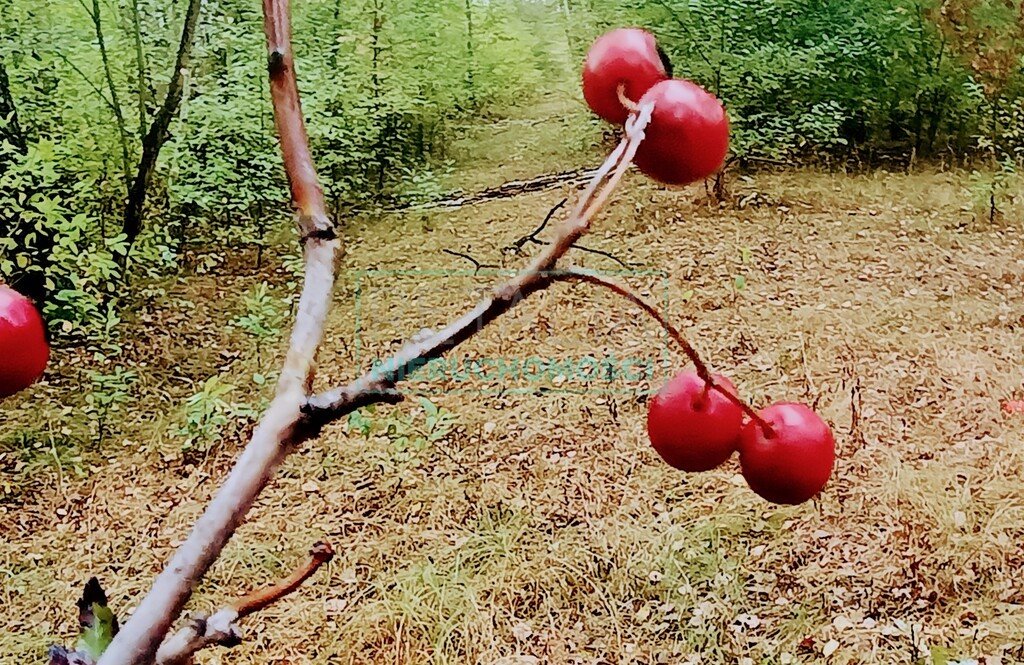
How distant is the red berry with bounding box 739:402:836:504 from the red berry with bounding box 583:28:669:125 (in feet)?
0.46

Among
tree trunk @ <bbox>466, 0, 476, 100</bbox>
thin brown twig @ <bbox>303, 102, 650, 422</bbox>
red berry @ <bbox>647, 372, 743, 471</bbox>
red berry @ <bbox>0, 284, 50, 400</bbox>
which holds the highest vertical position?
thin brown twig @ <bbox>303, 102, 650, 422</bbox>

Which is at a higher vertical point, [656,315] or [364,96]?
[656,315]

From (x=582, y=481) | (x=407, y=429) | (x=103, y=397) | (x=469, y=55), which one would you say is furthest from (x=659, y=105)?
(x=469, y=55)

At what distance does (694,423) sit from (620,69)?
14 centimetres

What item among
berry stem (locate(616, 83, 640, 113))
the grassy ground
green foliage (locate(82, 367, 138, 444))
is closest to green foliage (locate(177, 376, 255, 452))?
the grassy ground

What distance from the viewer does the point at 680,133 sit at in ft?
0.85

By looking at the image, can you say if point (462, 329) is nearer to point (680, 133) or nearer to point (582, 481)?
point (680, 133)

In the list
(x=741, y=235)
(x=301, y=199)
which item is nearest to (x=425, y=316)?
(x=741, y=235)

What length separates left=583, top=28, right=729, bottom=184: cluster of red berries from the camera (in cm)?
26

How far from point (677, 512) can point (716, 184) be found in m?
1.81

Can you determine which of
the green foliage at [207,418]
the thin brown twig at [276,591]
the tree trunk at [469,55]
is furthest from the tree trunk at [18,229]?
the thin brown twig at [276,591]

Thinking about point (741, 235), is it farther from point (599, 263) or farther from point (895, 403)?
point (895, 403)

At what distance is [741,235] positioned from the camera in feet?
10.3

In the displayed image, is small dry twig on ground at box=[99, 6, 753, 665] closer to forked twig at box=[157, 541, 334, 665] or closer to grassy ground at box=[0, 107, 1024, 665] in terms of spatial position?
forked twig at box=[157, 541, 334, 665]
